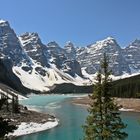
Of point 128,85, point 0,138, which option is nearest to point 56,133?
point 0,138

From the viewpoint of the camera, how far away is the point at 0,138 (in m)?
18.6

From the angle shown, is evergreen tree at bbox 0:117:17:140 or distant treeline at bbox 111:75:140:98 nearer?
evergreen tree at bbox 0:117:17:140

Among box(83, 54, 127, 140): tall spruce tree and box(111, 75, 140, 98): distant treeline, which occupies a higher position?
box(111, 75, 140, 98): distant treeline

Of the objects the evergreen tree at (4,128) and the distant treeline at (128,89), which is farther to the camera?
the distant treeline at (128,89)

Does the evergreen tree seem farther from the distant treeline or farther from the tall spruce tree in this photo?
the distant treeline

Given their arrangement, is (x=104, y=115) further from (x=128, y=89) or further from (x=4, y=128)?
(x=128, y=89)

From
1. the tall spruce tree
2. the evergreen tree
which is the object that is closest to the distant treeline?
the tall spruce tree

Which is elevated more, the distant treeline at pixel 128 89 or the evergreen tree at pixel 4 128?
the distant treeline at pixel 128 89

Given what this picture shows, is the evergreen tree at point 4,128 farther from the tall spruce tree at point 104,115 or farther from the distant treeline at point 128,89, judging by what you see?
the distant treeline at point 128,89

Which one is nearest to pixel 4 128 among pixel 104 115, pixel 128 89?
pixel 104 115

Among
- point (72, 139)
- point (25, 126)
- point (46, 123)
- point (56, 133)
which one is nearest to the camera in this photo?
point (72, 139)

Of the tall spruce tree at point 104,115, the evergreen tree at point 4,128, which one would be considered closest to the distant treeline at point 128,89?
the tall spruce tree at point 104,115

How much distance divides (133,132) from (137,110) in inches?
2244

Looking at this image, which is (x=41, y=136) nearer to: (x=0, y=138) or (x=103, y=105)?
(x=103, y=105)
